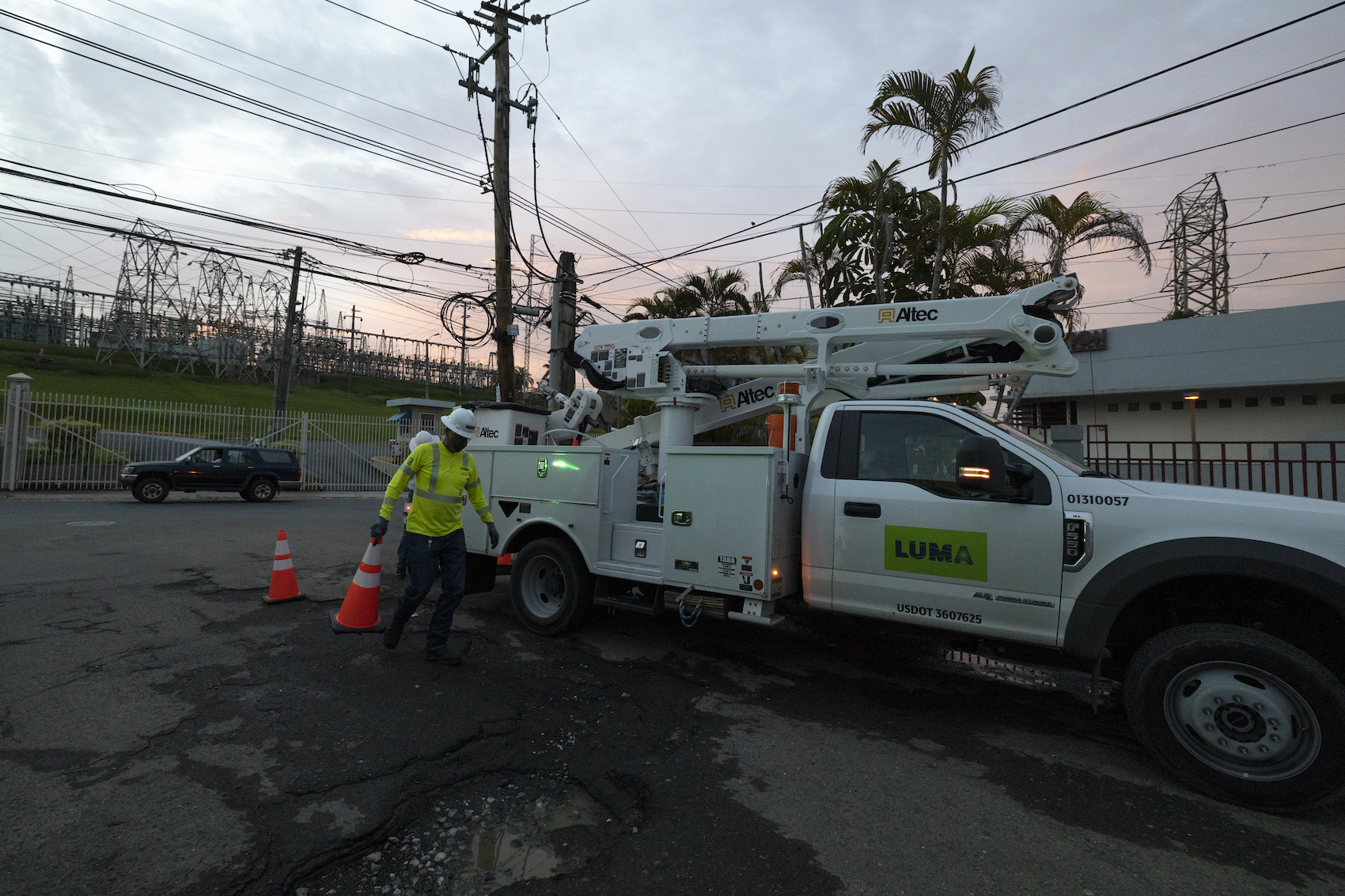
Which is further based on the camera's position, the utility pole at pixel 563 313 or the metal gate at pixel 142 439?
the metal gate at pixel 142 439

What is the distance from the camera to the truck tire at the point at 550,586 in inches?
229

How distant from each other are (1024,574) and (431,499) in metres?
4.20

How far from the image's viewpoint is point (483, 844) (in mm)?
2895

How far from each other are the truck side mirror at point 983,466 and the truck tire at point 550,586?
327 centimetres

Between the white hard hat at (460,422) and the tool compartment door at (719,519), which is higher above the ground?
the white hard hat at (460,422)

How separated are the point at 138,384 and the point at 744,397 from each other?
4567cm

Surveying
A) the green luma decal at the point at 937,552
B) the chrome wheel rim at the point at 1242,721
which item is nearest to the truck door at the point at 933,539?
the green luma decal at the point at 937,552

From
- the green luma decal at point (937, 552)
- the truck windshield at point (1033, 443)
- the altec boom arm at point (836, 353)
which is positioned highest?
the altec boom arm at point (836, 353)

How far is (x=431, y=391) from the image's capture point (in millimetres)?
67750

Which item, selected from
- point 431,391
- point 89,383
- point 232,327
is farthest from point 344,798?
point 431,391

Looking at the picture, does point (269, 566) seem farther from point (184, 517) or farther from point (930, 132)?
point (930, 132)

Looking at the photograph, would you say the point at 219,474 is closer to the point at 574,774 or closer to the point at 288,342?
Result: the point at 288,342

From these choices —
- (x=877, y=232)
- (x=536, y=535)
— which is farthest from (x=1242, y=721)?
(x=877, y=232)

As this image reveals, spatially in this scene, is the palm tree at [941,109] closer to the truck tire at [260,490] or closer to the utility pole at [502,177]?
the utility pole at [502,177]
